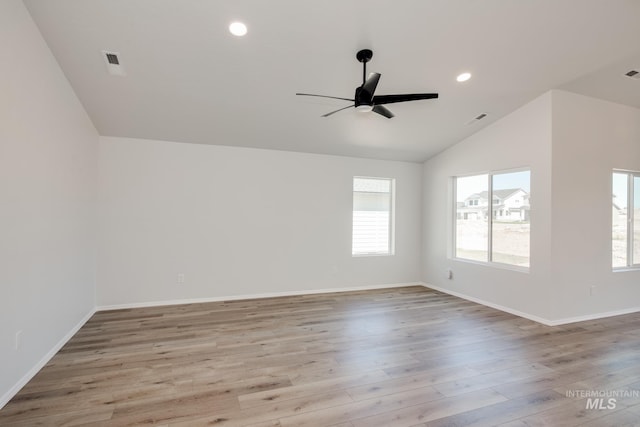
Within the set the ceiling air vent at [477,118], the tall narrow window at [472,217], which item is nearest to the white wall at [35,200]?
the ceiling air vent at [477,118]

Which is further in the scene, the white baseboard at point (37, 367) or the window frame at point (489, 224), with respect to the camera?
the window frame at point (489, 224)

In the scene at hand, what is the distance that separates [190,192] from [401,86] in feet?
11.0

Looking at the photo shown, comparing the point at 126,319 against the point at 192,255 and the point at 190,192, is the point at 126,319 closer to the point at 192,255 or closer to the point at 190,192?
the point at 192,255

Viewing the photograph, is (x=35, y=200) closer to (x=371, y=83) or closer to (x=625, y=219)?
(x=371, y=83)

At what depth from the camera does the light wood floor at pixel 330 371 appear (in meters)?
2.08

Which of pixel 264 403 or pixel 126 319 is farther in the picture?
pixel 126 319

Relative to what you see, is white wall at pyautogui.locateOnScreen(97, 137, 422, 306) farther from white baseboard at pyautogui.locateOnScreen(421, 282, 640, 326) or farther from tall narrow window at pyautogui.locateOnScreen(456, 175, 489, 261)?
white baseboard at pyautogui.locateOnScreen(421, 282, 640, 326)

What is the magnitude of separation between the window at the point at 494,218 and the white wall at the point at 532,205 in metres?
0.16

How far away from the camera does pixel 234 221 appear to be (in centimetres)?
486

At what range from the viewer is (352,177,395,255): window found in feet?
18.8

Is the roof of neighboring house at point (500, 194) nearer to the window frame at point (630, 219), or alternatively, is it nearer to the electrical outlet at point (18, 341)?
the window frame at point (630, 219)

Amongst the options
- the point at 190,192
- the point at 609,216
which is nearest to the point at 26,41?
the point at 190,192

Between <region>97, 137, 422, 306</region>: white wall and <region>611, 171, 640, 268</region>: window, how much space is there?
10.8 ft

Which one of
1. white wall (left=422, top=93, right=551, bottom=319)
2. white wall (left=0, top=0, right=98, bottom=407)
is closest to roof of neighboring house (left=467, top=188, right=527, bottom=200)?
white wall (left=422, top=93, right=551, bottom=319)
